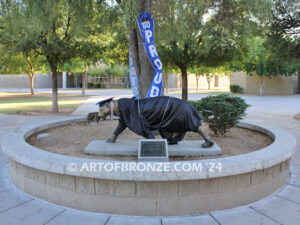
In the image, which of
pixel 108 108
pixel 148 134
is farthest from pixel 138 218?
pixel 108 108

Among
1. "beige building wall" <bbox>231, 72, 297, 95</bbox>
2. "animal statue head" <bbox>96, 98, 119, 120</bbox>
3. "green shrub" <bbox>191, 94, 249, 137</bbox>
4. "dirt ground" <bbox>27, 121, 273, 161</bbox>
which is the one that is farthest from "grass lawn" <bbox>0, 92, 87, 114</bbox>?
"beige building wall" <bbox>231, 72, 297, 95</bbox>

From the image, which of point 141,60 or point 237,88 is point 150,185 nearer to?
point 141,60

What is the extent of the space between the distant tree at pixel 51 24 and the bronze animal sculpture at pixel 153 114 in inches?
117

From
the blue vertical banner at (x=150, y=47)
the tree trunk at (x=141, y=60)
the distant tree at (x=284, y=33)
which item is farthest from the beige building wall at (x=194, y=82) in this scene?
the blue vertical banner at (x=150, y=47)

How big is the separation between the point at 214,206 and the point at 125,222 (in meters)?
1.30

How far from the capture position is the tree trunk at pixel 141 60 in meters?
7.21

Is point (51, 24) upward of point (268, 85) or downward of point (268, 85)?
upward

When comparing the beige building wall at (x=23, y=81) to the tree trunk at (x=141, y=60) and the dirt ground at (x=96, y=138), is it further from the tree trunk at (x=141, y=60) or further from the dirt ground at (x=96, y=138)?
the dirt ground at (x=96, y=138)

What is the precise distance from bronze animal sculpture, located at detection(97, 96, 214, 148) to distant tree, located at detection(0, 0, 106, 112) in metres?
2.97

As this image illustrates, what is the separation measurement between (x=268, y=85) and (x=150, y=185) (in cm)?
3742

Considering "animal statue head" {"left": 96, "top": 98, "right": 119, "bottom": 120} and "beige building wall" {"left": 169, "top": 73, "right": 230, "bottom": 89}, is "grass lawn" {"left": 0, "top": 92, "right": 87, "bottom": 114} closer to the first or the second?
"animal statue head" {"left": 96, "top": 98, "right": 119, "bottom": 120}

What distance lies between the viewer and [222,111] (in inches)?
250

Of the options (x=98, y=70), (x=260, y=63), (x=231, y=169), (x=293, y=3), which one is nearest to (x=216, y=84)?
(x=98, y=70)

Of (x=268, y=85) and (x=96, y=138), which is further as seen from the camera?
(x=268, y=85)
